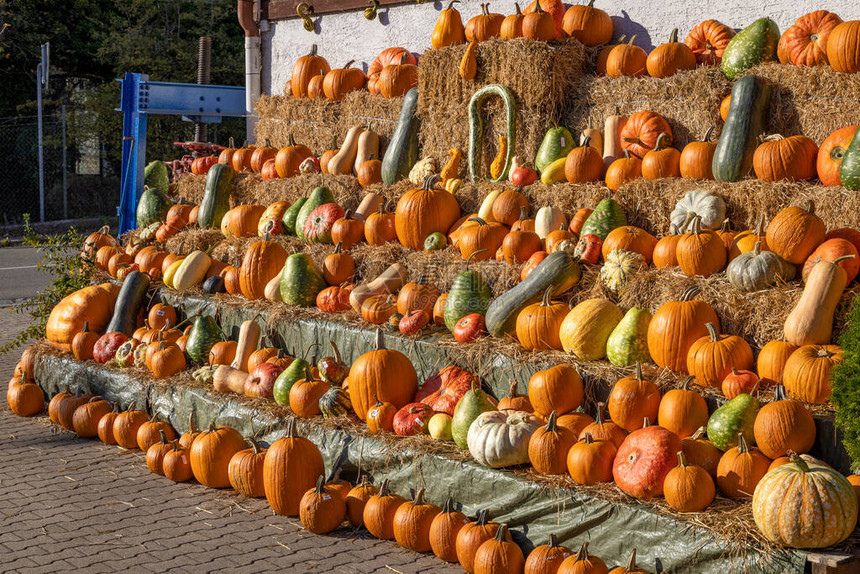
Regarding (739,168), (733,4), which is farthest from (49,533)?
(733,4)

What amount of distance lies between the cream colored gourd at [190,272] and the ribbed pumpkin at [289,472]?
2.80 meters

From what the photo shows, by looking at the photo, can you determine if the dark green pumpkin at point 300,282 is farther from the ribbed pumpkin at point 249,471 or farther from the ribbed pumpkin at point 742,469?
the ribbed pumpkin at point 742,469

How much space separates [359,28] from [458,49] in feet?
9.23

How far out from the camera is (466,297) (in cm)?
604

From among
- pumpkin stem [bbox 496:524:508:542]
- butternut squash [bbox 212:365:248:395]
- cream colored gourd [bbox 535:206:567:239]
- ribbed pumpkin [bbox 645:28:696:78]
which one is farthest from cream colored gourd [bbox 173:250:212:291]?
pumpkin stem [bbox 496:524:508:542]

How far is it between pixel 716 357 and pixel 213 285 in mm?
4393

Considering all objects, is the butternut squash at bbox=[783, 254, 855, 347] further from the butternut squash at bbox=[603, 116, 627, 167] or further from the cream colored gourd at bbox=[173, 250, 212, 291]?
the cream colored gourd at bbox=[173, 250, 212, 291]

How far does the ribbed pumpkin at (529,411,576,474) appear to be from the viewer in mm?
4695

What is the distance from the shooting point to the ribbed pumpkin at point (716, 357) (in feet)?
15.5

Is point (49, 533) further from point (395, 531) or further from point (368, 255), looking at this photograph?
point (368, 255)

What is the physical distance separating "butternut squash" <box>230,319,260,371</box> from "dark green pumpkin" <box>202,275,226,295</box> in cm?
94

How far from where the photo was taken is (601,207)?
20.1 ft

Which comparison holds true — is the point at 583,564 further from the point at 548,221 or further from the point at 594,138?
the point at 594,138

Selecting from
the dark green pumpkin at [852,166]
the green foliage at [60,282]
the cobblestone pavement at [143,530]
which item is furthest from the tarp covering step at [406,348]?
the dark green pumpkin at [852,166]
